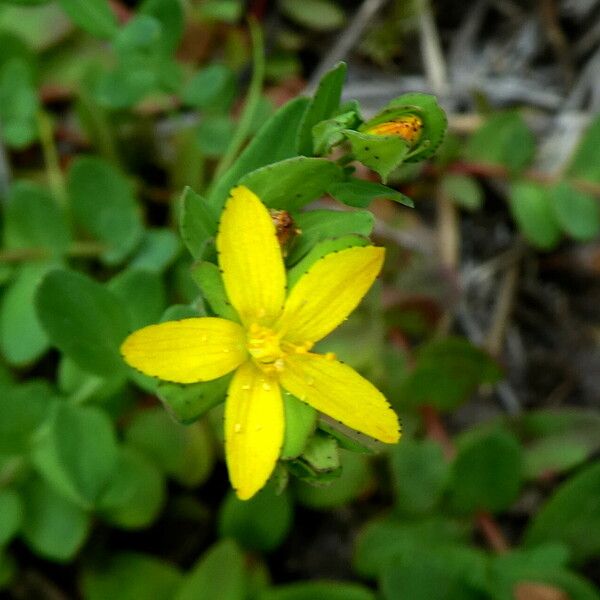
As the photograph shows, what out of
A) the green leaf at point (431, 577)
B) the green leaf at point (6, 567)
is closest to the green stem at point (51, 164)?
the green leaf at point (6, 567)

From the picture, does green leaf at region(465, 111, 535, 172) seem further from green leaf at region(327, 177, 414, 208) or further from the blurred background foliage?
green leaf at region(327, 177, 414, 208)

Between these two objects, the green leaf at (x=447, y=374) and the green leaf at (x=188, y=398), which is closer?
the green leaf at (x=188, y=398)

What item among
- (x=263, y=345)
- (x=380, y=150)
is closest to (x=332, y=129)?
(x=380, y=150)

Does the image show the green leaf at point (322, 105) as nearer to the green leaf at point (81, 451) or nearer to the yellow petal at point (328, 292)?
the yellow petal at point (328, 292)

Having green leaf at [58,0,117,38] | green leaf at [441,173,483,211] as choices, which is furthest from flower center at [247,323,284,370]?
green leaf at [441,173,483,211]

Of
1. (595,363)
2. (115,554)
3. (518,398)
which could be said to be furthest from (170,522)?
(595,363)

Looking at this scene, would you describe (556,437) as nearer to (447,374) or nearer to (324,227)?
(447,374)
